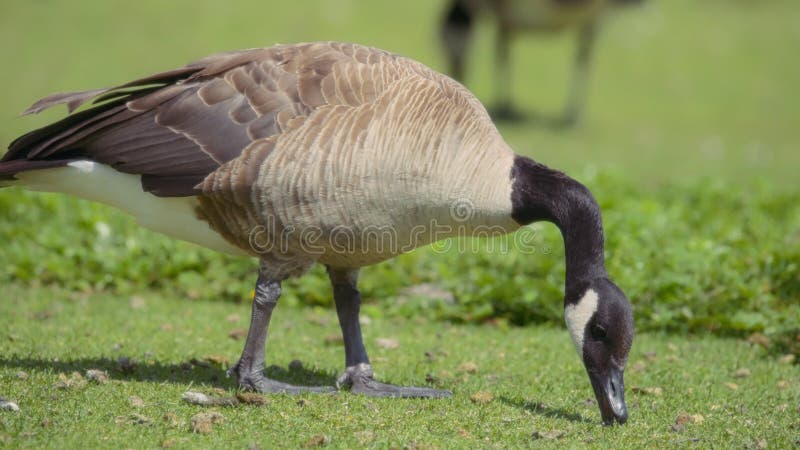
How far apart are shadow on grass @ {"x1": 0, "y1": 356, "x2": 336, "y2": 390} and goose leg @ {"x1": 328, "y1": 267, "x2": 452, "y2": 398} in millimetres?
268

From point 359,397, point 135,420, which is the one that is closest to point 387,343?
point 359,397

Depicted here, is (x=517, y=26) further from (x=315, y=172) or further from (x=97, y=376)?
(x=97, y=376)

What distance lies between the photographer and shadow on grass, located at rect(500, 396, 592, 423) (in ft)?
17.4

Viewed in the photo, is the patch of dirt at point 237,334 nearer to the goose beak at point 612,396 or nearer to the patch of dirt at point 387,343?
the patch of dirt at point 387,343

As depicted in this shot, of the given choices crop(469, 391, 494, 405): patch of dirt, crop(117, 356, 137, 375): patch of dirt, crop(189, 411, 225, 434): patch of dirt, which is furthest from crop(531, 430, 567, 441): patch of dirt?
crop(117, 356, 137, 375): patch of dirt

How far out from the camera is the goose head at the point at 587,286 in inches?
200

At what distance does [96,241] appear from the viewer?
8695mm

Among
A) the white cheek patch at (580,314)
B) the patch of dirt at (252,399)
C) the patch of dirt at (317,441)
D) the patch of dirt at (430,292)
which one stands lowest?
the patch of dirt at (430,292)

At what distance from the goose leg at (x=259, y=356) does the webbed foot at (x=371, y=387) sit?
0.65ft

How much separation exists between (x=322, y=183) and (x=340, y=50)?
1.01 m

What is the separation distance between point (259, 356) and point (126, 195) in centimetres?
127

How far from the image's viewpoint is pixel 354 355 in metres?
5.99

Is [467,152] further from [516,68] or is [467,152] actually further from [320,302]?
[516,68]

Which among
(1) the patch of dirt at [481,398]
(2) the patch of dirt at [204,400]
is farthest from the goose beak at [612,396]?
(2) the patch of dirt at [204,400]
